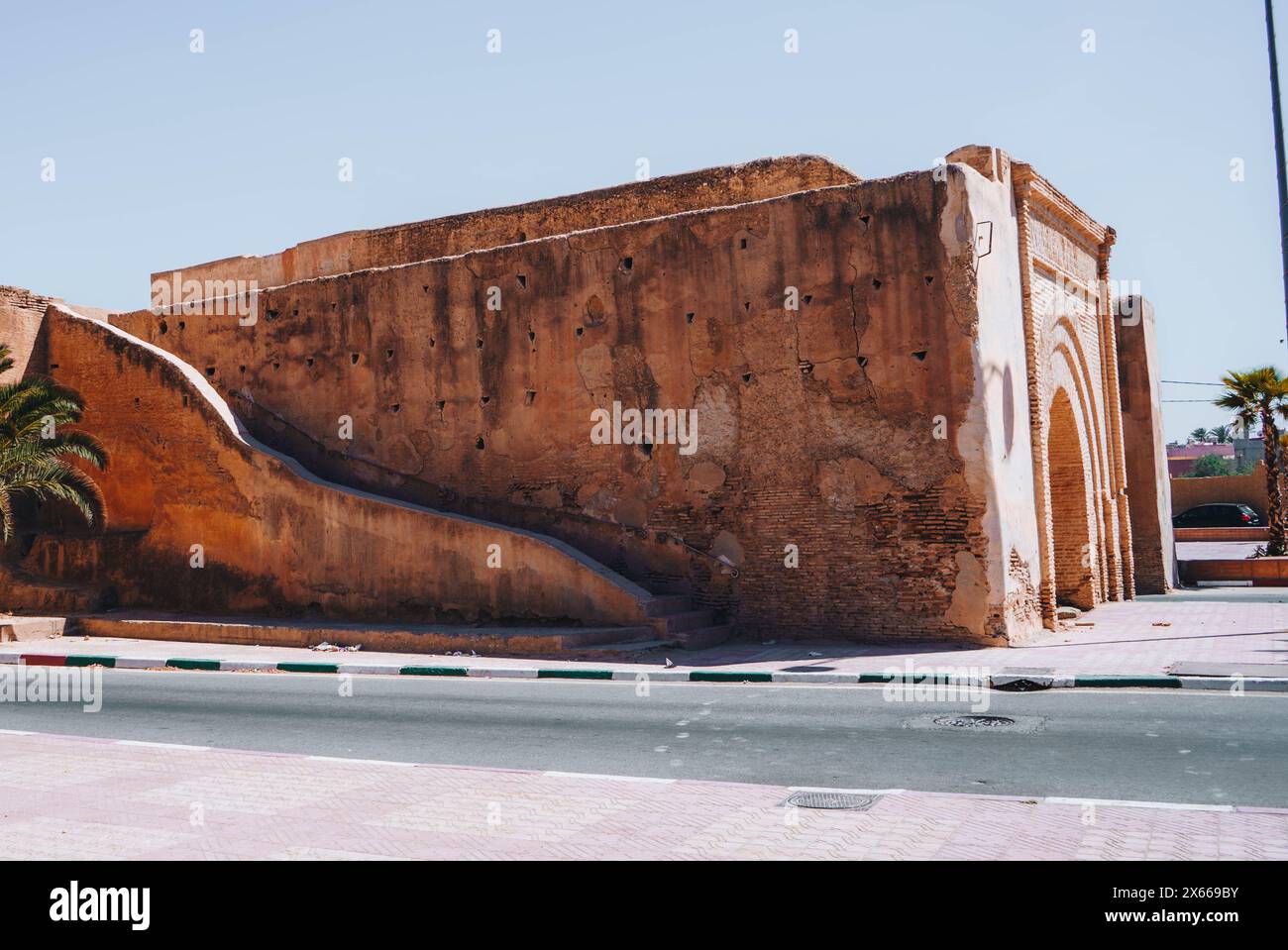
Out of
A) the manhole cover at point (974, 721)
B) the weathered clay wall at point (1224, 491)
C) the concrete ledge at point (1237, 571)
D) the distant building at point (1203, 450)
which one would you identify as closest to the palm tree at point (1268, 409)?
the concrete ledge at point (1237, 571)

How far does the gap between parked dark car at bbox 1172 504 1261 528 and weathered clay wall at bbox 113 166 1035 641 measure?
94.7 ft

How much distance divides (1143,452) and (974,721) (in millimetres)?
14752

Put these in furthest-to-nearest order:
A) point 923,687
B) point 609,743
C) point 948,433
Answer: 1. point 948,433
2. point 923,687
3. point 609,743

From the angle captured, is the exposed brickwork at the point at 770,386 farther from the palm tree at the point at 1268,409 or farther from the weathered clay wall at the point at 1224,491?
the weathered clay wall at the point at 1224,491

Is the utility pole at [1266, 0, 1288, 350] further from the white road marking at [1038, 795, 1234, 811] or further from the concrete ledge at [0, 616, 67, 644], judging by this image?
the concrete ledge at [0, 616, 67, 644]

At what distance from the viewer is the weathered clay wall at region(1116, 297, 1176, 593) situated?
21953 mm

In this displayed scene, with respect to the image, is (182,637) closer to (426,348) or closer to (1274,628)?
(426,348)

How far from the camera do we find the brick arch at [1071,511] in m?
18.7

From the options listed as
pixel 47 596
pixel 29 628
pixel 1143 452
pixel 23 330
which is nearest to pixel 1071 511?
pixel 1143 452

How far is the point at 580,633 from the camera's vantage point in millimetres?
14422

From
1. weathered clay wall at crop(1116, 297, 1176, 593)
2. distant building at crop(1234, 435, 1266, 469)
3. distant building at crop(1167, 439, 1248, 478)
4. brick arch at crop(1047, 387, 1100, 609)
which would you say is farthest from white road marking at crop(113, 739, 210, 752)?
distant building at crop(1234, 435, 1266, 469)

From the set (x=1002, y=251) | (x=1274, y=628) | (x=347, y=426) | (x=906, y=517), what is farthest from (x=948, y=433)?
(x=347, y=426)

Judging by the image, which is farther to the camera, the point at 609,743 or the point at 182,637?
the point at 182,637

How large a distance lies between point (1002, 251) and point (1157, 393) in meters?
9.43
